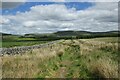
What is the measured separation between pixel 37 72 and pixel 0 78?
1662 millimetres

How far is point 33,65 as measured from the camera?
12.2 m

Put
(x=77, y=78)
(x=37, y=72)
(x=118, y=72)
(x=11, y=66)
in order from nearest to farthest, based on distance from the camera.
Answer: (x=118, y=72)
(x=77, y=78)
(x=37, y=72)
(x=11, y=66)

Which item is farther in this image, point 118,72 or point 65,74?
point 65,74

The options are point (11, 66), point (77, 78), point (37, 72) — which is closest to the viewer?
point (77, 78)

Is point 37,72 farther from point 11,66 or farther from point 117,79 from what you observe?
point 117,79

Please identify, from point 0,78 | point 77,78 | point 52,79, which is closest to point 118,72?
point 77,78

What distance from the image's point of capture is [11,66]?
38.1ft

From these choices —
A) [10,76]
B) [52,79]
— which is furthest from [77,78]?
[10,76]

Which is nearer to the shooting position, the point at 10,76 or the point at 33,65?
the point at 10,76

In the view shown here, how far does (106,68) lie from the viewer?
30.6 feet

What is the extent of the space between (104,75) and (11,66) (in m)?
4.31

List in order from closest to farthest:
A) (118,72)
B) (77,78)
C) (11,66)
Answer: (118,72), (77,78), (11,66)

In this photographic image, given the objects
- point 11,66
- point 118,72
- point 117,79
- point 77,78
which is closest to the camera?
point 117,79

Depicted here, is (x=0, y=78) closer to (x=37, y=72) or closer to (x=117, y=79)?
(x=37, y=72)
